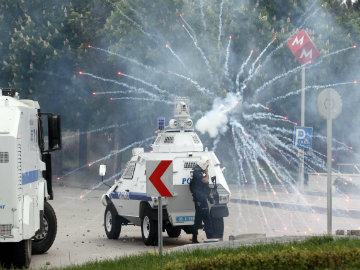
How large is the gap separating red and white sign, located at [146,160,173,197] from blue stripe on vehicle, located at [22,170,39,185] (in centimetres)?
206

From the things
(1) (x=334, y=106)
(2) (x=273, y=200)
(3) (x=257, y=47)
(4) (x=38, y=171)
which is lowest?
(2) (x=273, y=200)

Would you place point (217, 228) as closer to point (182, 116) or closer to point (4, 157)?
point (182, 116)

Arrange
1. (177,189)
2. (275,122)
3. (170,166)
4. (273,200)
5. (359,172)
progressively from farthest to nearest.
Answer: (275,122) → (359,172) → (273,200) → (177,189) → (170,166)

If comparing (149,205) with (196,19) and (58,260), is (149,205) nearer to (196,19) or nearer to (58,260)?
(58,260)

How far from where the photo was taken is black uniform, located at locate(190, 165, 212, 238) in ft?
61.5

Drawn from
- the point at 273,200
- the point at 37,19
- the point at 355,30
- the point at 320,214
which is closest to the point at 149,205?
the point at 320,214

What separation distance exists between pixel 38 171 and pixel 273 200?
18847 mm

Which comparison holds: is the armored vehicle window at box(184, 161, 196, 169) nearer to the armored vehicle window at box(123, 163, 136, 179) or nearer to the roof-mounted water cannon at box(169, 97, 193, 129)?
the armored vehicle window at box(123, 163, 136, 179)

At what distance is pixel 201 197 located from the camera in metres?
18.8

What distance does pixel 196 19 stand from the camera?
40844 mm

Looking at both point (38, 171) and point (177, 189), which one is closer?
point (38, 171)

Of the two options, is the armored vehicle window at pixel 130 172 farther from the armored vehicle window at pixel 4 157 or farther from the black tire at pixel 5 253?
the armored vehicle window at pixel 4 157

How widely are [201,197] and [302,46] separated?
50.6 ft

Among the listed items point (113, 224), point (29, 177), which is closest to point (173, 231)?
point (113, 224)
